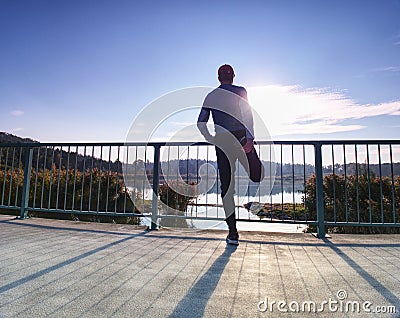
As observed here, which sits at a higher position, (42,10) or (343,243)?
(42,10)

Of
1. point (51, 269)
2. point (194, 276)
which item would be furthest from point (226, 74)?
point (51, 269)

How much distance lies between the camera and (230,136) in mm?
2693

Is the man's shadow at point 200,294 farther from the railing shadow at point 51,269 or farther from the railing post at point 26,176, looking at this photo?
the railing post at point 26,176

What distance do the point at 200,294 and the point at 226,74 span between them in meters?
2.19

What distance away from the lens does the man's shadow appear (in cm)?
120

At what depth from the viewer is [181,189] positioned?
3.89 meters

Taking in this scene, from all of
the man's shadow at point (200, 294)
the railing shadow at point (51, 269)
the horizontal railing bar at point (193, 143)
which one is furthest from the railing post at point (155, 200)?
the man's shadow at point (200, 294)

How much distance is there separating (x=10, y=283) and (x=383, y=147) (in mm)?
3737

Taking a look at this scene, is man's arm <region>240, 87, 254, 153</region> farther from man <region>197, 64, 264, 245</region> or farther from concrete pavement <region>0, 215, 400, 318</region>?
concrete pavement <region>0, 215, 400, 318</region>

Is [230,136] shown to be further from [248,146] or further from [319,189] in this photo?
[319,189]

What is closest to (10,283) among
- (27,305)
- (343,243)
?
(27,305)

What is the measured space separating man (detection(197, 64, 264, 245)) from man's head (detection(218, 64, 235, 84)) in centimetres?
6

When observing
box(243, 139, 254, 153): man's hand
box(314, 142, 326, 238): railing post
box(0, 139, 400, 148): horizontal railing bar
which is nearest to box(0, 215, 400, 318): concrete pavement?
box(314, 142, 326, 238): railing post

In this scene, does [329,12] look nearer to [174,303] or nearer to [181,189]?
[181,189]
